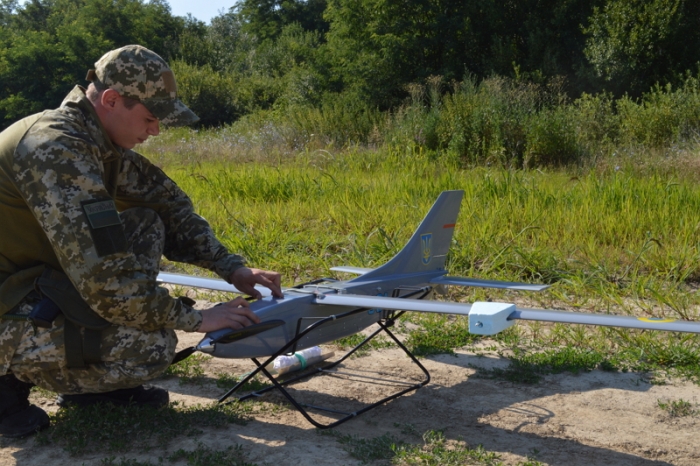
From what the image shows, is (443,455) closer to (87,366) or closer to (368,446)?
(368,446)

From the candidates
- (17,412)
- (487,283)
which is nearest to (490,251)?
(487,283)

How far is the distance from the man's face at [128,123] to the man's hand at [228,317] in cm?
Result: 92

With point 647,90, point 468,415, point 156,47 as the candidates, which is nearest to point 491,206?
point 468,415

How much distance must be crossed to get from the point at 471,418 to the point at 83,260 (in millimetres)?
2180

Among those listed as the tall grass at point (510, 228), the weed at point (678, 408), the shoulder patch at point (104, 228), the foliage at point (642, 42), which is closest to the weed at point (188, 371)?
the shoulder patch at point (104, 228)

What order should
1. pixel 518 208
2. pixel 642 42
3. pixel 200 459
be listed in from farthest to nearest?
pixel 642 42 < pixel 518 208 < pixel 200 459

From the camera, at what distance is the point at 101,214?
296cm

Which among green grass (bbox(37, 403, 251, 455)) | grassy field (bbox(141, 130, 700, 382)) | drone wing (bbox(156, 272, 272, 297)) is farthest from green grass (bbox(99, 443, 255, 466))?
grassy field (bbox(141, 130, 700, 382))

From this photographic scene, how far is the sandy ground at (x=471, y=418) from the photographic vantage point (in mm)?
3219

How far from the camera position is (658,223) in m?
6.81

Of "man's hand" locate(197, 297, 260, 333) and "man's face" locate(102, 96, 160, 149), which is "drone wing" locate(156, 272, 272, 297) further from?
"man's face" locate(102, 96, 160, 149)

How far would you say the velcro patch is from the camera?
2920mm

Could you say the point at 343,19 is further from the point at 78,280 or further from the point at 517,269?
the point at 78,280

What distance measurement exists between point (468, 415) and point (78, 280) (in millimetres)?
2171
